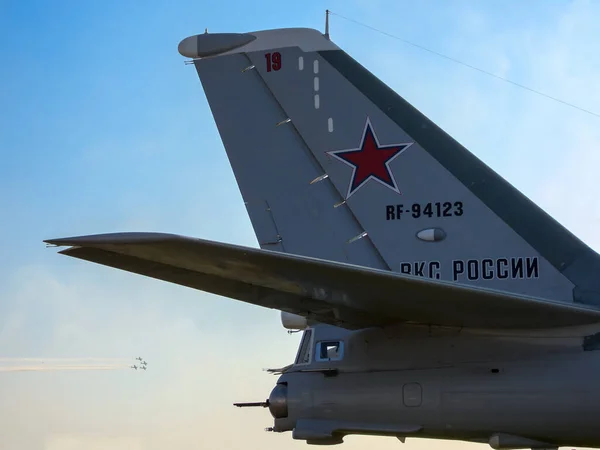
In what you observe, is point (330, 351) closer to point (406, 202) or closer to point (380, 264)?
point (380, 264)

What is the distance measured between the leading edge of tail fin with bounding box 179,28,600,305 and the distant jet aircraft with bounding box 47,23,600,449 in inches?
0.5

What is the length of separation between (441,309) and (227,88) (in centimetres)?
339

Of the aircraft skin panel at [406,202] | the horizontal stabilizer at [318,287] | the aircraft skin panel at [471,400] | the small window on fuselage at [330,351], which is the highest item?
the aircraft skin panel at [406,202]

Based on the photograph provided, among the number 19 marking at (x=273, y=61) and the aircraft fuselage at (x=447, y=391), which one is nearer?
the aircraft fuselage at (x=447, y=391)

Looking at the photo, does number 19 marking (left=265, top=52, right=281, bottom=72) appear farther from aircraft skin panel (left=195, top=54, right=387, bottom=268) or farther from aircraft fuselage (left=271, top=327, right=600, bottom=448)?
aircraft fuselage (left=271, top=327, right=600, bottom=448)

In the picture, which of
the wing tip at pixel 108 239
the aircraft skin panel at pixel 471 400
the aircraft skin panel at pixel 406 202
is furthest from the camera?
the aircraft skin panel at pixel 406 202

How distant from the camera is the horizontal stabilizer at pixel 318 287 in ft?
15.7

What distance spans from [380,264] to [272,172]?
1385mm

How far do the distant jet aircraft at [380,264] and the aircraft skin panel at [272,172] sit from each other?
1cm

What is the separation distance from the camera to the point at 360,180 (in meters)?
7.35

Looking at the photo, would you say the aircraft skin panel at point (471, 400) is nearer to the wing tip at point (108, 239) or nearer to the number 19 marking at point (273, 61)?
the wing tip at point (108, 239)

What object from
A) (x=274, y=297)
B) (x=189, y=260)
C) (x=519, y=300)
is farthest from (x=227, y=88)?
(x=519, y=300)

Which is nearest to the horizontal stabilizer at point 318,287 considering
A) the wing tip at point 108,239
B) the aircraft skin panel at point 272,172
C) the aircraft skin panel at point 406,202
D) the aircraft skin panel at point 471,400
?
the wing tip at point 108,239

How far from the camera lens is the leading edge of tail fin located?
6590 mm
